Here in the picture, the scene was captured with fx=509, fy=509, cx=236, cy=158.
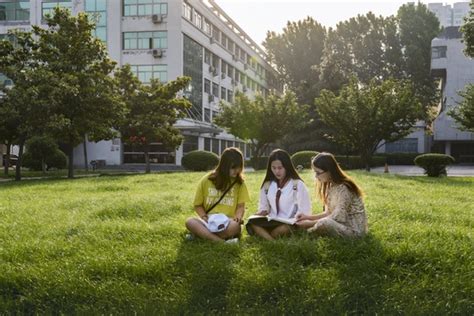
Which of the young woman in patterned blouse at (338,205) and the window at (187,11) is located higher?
the window at (187,11)

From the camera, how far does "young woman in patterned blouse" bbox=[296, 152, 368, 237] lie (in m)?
5.57

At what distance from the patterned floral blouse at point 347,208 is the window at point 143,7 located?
118ft

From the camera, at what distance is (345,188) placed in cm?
560

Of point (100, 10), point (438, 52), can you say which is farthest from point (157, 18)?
point (438, 52)

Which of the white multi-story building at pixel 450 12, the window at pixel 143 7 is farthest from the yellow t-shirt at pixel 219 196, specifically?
the white multi-story building at pixel 450 12

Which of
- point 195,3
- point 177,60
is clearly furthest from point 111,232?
point 195,3

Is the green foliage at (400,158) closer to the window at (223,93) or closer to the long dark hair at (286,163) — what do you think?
the window at (223,93)

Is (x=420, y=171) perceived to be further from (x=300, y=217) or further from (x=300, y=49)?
(x=300, y=49)

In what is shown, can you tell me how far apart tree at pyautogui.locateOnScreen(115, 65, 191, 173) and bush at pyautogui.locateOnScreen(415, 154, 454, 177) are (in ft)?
42.2

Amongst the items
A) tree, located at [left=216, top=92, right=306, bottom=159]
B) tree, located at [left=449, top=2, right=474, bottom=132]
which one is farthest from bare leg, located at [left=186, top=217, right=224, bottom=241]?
tree, located at [left=216, top=92, right=306, bottom=159]

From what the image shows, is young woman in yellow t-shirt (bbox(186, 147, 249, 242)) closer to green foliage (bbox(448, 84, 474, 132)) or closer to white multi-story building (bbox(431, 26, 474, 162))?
green foliage (bbox(448, 84, 474, 132))

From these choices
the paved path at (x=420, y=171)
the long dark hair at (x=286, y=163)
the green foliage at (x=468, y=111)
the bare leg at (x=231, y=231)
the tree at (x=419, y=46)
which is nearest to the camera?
the bare leg at (x=231, y=231)

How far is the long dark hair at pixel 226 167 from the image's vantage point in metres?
5.95

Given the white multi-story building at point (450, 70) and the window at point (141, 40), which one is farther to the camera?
the white multi-story building at point (450, 70)
